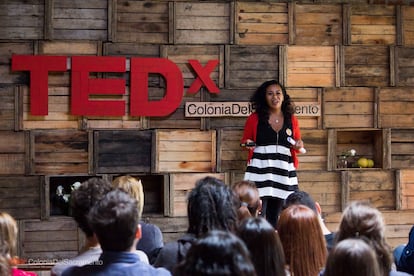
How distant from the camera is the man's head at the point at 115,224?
224cm

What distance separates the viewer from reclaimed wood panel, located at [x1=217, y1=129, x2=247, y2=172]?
5883 mm

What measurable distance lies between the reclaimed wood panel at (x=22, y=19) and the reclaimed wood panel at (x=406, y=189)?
3.93 meters

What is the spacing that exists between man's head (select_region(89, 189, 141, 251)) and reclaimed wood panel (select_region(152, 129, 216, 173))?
3497 mm

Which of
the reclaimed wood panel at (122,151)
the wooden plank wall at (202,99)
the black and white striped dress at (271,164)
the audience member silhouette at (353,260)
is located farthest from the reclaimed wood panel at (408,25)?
the audience member silhouette at (353,260)

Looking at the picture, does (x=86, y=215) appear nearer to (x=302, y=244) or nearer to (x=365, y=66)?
(x=302, y=244)

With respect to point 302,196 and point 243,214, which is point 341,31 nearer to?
point 302,196

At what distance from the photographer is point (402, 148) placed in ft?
20.4

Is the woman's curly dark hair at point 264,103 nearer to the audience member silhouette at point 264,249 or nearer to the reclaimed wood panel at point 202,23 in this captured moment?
the reclaimed wood panel at point 202,23

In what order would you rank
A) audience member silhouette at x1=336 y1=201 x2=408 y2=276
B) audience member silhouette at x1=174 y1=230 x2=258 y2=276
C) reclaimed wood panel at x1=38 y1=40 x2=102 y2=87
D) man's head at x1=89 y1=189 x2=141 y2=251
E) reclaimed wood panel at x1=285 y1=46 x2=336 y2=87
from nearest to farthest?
audience member silhouette at x1=174 y1=230 x2=258 y2=276
man's head at x1=89 y1=189 x2=141 y2=251
audience member silhouette at x1=336 y1=201 x2=408 y2=276
reclaimed wood panel at x1=38 y1=40 x2=102 y2=87
reclaimed wood panel at x1=285 y1=46 x2=336 y2=87

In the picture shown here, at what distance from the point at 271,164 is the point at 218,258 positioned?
3870 millimetres

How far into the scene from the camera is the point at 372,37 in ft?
20.2

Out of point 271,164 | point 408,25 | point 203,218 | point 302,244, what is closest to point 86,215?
point 203,218

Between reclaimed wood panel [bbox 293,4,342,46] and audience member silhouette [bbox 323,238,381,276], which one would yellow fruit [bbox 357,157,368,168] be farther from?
audience member silhouette [bbox 323,238,381,276]

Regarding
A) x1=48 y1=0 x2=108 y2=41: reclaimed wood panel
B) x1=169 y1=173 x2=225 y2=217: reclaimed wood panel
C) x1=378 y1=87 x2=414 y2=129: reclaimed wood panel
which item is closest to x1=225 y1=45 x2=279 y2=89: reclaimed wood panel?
x1=169 y1=173 x2=225 y2=217: reclaimed wood panel
